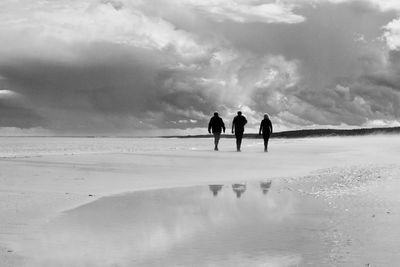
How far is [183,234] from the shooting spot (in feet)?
26.4

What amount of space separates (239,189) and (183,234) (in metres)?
6.39

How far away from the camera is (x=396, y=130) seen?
320 ft

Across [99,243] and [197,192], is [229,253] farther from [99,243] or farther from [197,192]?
[197,192]

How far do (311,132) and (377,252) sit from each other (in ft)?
420

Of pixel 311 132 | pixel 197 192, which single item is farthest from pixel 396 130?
pixel 197 192

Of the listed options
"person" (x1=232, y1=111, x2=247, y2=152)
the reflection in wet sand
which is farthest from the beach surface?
"person" (x1=232, y1=111, x2=247, y2=152)

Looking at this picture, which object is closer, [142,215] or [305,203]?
[142,215]

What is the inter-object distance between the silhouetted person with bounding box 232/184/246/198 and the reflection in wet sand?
1.26 metres

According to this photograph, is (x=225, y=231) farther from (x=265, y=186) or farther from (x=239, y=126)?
(x=239, y=126)

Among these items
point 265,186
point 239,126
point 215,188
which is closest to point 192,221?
point 215,188

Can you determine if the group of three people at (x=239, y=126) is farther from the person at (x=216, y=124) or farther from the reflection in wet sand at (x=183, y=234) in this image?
the reflection in wet sand at (x=183, y=234)

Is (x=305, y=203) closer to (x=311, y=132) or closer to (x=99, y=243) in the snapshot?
(x=99, y=243)

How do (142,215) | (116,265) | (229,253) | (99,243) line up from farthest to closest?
(142,215) → (99,243) → (229,253) → (116,265)

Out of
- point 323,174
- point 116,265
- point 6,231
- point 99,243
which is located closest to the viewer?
point 116,265
